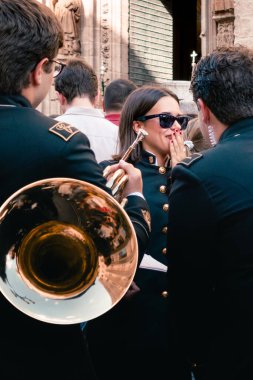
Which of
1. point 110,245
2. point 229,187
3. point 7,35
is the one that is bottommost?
point 110,245

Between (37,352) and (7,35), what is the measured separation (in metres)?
0.92

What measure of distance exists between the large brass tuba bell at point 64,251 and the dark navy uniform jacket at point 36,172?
6 cm

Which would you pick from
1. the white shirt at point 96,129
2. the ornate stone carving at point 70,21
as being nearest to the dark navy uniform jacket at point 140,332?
the white shirt at point 96,129

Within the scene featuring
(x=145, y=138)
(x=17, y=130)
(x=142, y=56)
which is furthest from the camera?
(x=142, y=56)

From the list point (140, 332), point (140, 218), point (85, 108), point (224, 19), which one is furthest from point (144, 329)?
point (224, 19)

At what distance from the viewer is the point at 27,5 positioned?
6.93 ft

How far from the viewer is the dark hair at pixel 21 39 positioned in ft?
6.80

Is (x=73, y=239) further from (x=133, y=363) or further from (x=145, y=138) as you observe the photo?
(x=145, y=138)

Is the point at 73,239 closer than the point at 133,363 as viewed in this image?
Yes

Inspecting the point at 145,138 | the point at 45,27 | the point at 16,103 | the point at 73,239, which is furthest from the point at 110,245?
the point at 145,138

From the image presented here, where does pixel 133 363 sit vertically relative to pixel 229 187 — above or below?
below

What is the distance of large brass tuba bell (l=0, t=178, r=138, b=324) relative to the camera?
1.99 metres

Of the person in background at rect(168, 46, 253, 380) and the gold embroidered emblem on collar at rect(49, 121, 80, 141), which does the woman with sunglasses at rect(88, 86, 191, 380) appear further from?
Answer: the gold embroidered emblem on collar at rect(49, 121, 80, 141)

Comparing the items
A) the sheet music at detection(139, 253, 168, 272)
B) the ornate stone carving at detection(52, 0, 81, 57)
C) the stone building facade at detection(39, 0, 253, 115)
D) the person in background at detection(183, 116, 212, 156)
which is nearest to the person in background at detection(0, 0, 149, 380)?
the sheet music at detection(139, 253, 168, 272)
